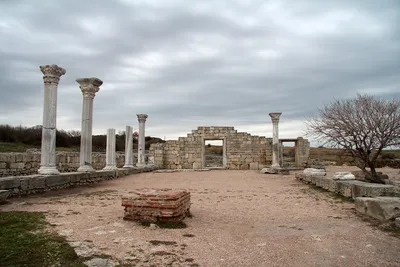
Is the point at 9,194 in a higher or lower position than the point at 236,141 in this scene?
lower

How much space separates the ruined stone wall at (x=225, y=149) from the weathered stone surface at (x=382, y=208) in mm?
19072

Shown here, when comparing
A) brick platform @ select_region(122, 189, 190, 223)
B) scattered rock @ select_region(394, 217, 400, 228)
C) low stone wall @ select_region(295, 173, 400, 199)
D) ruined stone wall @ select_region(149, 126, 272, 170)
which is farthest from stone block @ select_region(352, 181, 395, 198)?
ruined stone wall @ select_region(149, 126, 272, 170)

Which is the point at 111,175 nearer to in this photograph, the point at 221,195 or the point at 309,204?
the point at 221,195

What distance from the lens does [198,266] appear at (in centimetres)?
411

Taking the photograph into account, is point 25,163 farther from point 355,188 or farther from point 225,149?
point 225,149

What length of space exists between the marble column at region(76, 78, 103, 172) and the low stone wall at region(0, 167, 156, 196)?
2.19 feet

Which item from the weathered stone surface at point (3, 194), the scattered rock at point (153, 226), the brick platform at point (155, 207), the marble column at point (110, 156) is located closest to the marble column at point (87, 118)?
the marble column at point (110, 156)

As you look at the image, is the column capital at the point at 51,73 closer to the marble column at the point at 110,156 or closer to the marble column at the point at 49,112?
the marble column at the point at 49,112

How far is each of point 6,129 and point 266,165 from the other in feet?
97.3

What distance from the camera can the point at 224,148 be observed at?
87.1 ft

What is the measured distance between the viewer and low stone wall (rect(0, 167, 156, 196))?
9.12 meters

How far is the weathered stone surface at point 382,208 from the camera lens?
6441 mm

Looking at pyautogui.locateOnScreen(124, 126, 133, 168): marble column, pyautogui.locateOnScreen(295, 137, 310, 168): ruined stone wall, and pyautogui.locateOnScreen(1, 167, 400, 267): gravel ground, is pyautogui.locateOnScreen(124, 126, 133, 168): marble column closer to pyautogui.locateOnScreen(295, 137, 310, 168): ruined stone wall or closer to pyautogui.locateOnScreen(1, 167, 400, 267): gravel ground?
pyautogui.locateOnScreen(1, 167, 400, 267): gravel ground

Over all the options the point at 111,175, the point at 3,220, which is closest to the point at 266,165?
the point at 111,175
